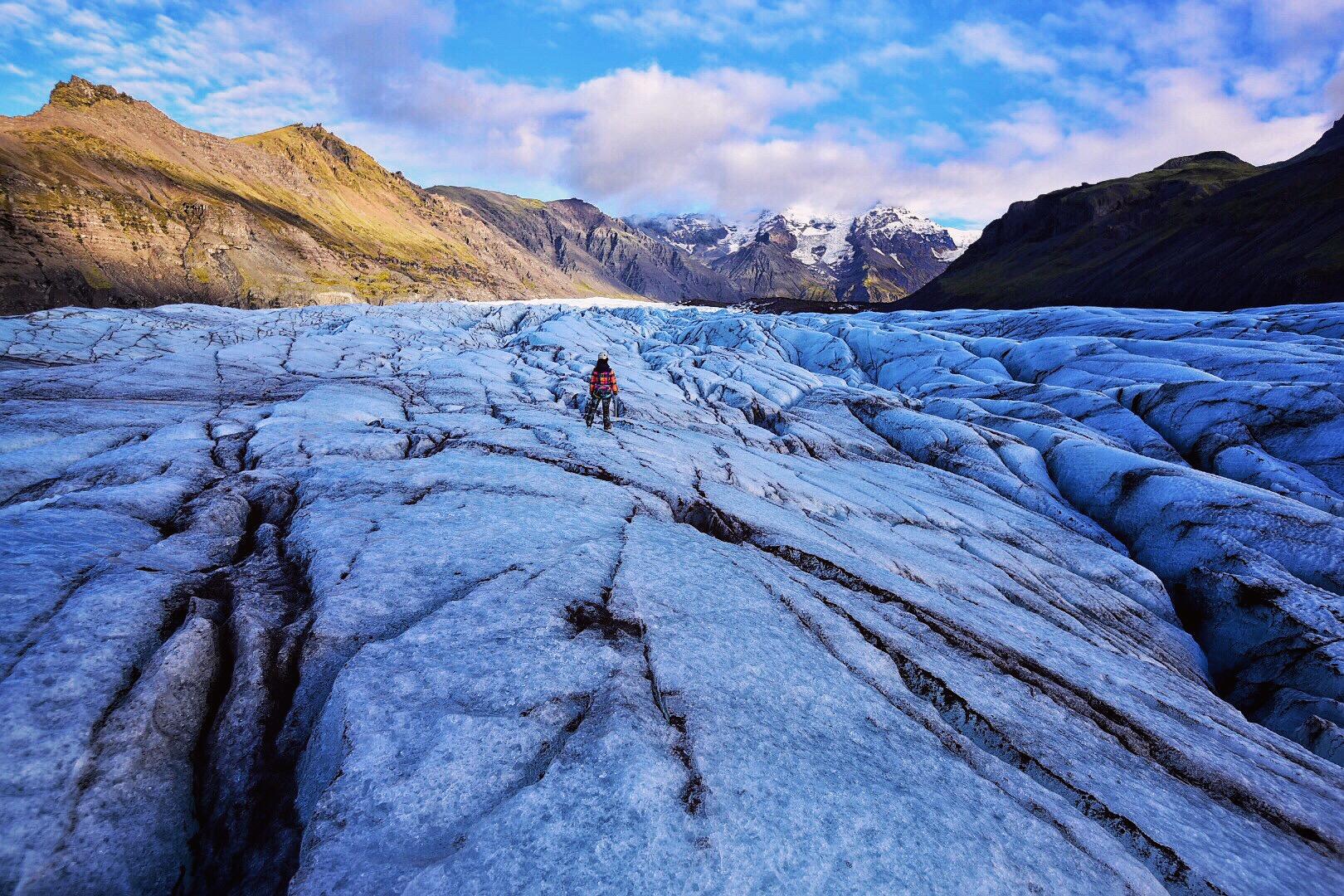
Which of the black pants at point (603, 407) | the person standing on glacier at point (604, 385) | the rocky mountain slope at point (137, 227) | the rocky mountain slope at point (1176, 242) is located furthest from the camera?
the rocky mountain slope at point (137, 227)

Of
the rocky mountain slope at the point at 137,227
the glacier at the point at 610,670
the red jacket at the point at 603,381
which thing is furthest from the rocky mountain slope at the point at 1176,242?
the rocky mountain slope at the point at 137,227

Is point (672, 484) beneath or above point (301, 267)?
beneath

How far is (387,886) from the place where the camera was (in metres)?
3.96

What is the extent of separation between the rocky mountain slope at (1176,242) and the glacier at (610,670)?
270 feet

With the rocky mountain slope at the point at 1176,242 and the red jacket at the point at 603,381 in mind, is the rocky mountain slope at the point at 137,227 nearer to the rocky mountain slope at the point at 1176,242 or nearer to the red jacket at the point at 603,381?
the red jacket at the point at 603,381

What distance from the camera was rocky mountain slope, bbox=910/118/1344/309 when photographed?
233ft

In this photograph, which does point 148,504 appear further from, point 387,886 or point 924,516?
point 924,516

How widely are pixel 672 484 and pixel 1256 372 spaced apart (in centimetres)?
3795

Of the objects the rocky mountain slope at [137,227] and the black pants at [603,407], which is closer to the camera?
the black pants at [603,407]

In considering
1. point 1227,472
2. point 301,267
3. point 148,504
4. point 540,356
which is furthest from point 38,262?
point 1227,472

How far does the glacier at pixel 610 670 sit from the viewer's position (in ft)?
14.8

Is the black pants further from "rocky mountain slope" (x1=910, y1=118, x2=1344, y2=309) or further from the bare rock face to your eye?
the bare rock face

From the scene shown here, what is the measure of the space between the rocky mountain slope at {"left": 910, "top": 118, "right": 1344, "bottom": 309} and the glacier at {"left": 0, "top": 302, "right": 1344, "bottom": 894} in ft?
270

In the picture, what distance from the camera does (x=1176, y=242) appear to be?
3762 inches
